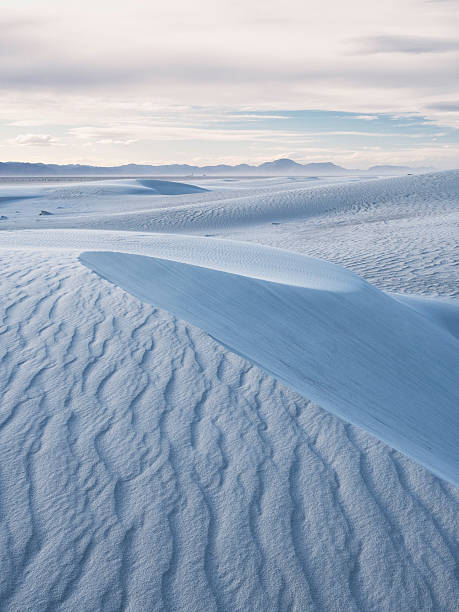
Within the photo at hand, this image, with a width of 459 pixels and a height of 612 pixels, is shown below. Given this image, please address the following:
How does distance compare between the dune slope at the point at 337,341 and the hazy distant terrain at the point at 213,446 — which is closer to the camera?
the hazy distant terrain at the point at 213,446

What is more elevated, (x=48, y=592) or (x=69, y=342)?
(x=69, y=342)

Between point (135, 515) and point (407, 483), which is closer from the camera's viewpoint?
point (135, 515)

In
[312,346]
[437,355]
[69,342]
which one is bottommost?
[437,355]

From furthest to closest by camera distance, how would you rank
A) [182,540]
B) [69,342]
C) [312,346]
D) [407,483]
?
[312,346] < [69,342] < [407,483] < [182,540]

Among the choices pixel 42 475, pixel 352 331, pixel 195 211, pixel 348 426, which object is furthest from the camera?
pixel 195 211

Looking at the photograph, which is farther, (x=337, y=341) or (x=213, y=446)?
(x=337, y=341)

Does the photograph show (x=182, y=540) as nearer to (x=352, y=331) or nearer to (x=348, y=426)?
(x=348, y=426)

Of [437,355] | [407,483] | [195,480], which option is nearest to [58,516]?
[195,480]

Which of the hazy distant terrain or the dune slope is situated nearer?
the hazy distant terrain

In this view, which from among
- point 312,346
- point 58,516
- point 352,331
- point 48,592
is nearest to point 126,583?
point 48,592
